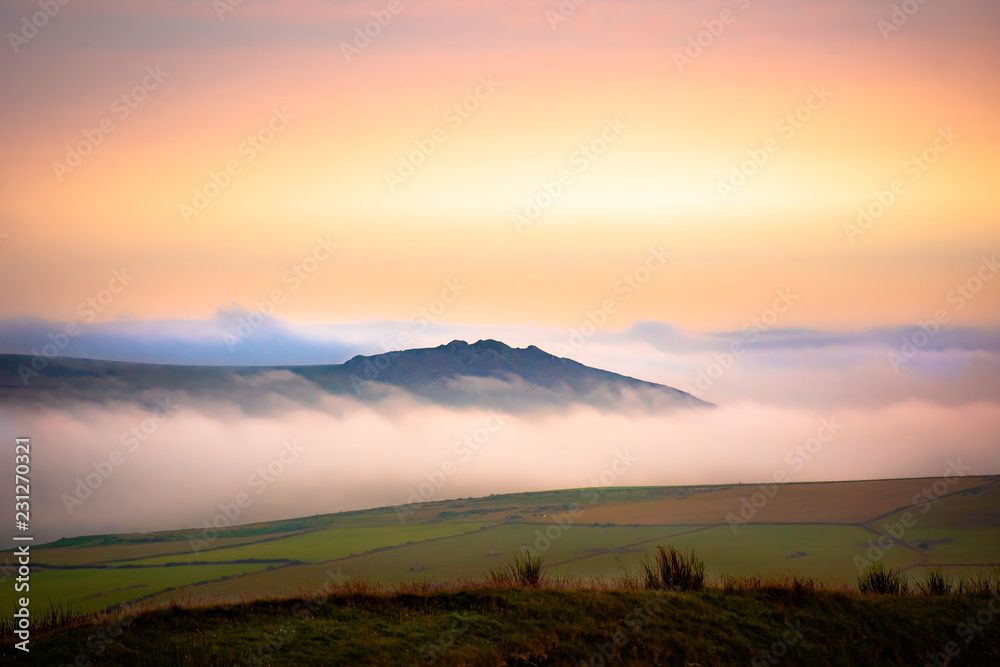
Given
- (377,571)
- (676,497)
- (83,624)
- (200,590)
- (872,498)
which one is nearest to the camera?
(83,624)

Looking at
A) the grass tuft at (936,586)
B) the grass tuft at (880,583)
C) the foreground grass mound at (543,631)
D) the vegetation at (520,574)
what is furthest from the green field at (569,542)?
the foreground grass mound at (543,631)

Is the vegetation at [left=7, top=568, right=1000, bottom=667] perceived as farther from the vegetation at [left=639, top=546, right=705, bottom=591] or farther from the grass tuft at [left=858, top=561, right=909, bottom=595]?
the grass tuft at [left=858, top=561, right=909, bottom=595]

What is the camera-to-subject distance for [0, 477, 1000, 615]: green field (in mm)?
74562

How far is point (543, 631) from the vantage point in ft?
67.3

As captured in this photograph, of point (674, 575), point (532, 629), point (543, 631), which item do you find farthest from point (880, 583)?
point (532, 629)

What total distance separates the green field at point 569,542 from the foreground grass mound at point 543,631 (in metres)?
30.6

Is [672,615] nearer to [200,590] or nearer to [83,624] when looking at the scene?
[83,624]

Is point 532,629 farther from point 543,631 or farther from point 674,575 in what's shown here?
point 674,575

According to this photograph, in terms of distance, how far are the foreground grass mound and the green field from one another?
3056cm

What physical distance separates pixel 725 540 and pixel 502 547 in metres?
26.5

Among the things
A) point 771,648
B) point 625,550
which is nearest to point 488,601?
point 771,648

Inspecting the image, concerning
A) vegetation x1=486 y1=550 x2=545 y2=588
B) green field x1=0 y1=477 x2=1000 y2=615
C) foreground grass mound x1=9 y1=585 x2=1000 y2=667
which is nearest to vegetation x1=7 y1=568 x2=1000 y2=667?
foreground grass mound x1=9 y1=585 x2=1000 y2=667

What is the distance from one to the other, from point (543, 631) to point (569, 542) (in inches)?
3278

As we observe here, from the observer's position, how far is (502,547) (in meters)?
102
